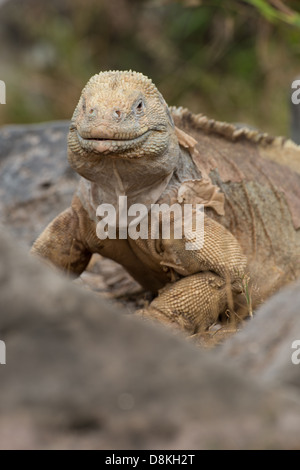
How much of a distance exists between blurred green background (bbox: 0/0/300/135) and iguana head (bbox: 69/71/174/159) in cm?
656

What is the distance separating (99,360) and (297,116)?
6.62m

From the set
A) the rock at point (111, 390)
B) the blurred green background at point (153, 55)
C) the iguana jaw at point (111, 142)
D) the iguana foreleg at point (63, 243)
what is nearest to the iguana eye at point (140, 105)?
the iguana jaw at point (111, 142)

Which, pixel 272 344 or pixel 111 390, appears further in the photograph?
pixel 272 344

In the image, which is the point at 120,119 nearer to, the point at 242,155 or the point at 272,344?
the point at 242,155

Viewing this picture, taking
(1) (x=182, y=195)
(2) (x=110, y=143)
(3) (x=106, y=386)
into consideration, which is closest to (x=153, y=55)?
(1) (x=182, y=195)

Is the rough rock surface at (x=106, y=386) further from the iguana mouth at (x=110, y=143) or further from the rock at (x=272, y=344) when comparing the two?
the iguana mouth at (x=110, y=143)

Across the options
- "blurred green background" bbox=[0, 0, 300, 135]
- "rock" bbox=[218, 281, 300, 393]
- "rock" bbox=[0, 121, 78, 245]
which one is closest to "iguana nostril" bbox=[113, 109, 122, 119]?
"rock" bbox=[218, 281, 300, 393]

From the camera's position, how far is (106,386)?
2.74 m

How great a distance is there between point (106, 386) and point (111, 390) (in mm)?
21

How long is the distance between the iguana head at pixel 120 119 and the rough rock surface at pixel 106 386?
1.98m

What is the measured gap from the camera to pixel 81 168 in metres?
5.17

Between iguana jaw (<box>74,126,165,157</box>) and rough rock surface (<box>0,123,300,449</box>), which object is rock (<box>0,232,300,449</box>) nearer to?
rough rock surface (<box>0,123,300,449</box>)

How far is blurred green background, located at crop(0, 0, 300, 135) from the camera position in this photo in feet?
43.6

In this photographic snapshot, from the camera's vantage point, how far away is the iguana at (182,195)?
5.02 m
